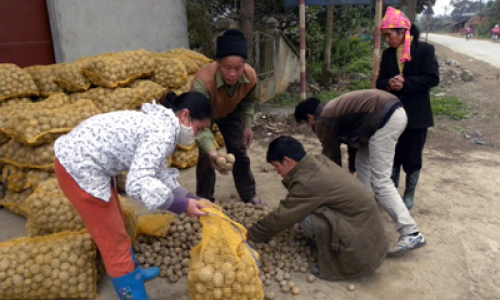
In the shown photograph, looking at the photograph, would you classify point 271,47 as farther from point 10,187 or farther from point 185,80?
point 10,187

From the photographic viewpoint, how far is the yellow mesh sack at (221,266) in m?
2.33

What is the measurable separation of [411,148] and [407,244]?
1.02m

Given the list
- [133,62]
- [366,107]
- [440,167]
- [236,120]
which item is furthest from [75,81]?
[440,167]

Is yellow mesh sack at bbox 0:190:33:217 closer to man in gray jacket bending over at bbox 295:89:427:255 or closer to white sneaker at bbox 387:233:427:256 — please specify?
man in gray jacket bending over at bbox 295:89:427:255

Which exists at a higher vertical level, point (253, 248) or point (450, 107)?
point (450, 107)

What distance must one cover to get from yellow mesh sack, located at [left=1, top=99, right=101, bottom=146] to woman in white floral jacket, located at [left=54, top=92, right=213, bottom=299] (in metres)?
1.61

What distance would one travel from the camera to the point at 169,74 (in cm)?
516

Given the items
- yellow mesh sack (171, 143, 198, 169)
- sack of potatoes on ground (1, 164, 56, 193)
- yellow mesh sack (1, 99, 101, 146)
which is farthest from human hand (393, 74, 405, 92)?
sack of potatoes on ground (1, 164, 56, 193)

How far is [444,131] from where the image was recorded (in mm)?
6906

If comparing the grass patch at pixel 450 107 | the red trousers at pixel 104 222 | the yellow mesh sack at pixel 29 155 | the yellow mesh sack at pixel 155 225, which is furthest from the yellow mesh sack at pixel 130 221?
the grass patch at pixel 450 107

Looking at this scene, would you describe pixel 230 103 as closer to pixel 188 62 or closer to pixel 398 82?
pixel 398 82

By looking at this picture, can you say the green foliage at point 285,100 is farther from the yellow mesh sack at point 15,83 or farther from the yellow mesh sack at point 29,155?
the yellow mesh sack at point 29,155

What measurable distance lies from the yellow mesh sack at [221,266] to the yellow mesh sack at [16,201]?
2270 millimetres

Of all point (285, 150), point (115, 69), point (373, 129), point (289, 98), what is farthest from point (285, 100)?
point (285, 150)
